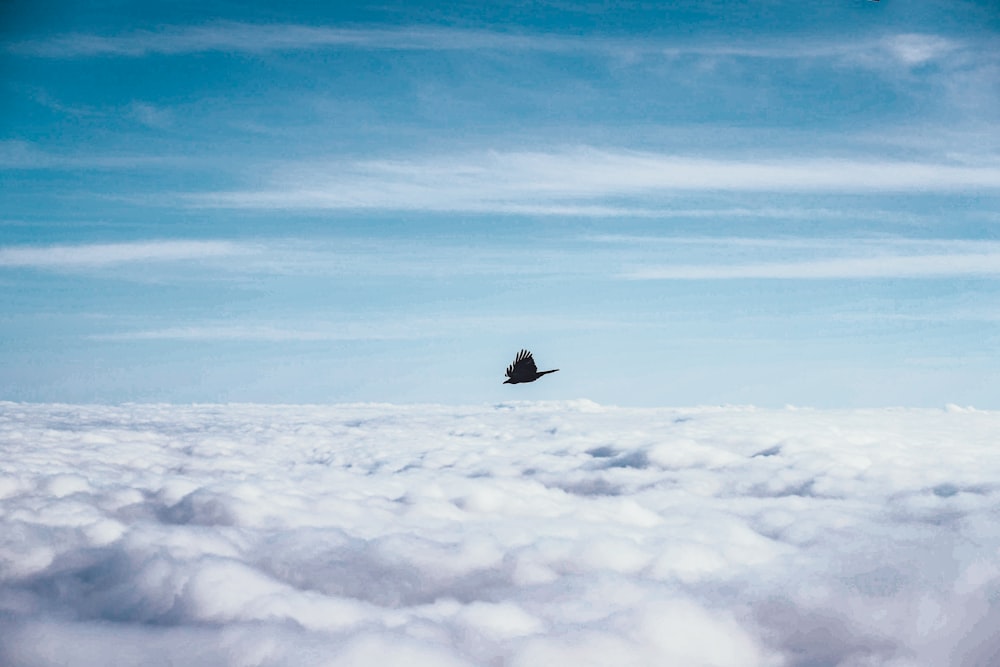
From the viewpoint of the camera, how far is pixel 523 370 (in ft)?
164

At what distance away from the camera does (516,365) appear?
165 ft

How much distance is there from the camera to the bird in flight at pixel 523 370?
49.4 meters

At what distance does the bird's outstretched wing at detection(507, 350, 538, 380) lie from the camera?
163ft

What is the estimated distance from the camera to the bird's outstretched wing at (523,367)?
49.6 meters

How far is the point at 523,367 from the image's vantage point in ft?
164

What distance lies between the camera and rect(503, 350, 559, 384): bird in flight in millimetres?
49375

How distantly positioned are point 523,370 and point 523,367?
0.26 meters
